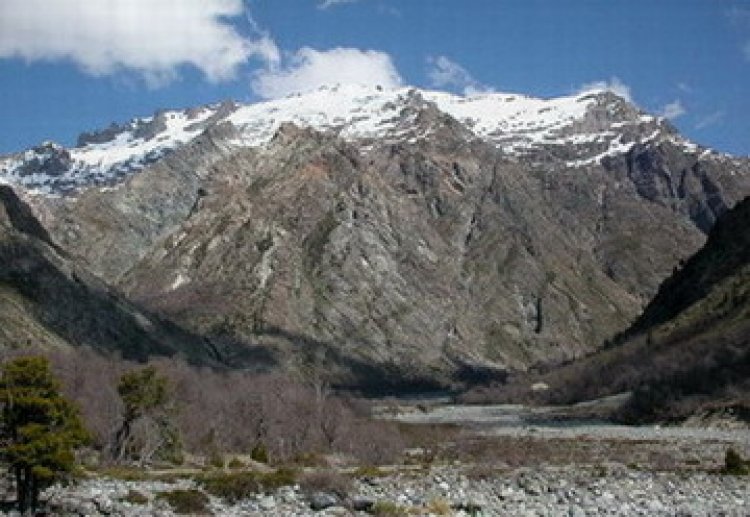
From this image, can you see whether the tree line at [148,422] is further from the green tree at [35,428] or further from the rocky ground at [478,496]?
the rocky ground at [478,496]

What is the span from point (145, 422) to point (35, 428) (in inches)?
1479

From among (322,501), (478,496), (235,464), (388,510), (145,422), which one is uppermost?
(145,422)

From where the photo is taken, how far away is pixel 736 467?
198 ft

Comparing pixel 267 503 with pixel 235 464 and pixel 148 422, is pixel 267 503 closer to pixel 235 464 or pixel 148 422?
pixel 235 464

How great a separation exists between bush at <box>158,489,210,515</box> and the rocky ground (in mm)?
345

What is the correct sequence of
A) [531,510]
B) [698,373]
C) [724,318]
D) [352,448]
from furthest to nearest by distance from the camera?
[724,318]
[698,373]
[352,448]
[531,510]

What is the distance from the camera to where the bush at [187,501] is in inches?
1710

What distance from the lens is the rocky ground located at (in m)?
44.0

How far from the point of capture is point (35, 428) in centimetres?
3862

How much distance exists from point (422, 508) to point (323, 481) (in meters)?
5.90

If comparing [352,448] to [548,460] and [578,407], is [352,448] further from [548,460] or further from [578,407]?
[578,407]

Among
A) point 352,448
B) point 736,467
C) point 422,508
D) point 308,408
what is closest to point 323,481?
point 422,508

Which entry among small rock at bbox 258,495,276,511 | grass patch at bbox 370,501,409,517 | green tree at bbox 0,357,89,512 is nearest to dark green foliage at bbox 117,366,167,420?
small rock at bbox 258,495,276,511

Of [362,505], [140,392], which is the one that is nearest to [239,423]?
[140,392]
